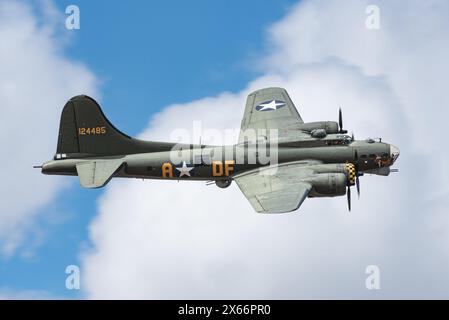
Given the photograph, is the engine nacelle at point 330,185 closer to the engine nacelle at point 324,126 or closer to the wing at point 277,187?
the wing at point 277,187

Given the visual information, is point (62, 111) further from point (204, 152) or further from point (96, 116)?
point (204, 152)

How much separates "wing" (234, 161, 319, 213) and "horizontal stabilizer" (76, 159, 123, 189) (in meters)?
7.62

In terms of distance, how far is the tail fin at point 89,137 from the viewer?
2270 inches

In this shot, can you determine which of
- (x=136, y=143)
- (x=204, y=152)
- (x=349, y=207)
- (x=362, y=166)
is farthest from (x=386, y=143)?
(x=136, y=143)

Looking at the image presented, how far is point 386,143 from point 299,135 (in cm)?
548

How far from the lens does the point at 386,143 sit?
5794 cm

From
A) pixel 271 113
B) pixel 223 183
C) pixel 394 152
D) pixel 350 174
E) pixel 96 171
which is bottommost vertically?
pixel 223 183

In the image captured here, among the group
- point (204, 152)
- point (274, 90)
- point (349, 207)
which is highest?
point (274, 90)

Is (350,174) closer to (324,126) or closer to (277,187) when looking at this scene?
(277,187)

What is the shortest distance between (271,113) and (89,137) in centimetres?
1237

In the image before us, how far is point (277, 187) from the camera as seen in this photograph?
54.2 m

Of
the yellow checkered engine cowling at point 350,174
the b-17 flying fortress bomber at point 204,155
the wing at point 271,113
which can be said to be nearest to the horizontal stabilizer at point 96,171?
the b-17 flying fortress bomber at point 204,155

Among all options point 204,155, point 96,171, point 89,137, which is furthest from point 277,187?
point 89,137

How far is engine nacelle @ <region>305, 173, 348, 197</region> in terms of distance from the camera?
53719 mm
